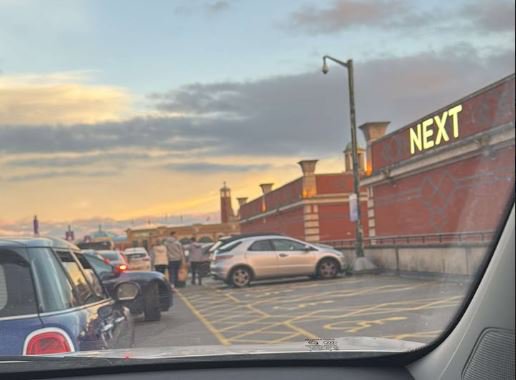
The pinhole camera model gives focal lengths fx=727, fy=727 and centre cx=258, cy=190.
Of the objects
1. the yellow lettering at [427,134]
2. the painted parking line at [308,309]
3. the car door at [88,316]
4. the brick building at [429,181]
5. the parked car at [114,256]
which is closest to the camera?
the brick building at [429,181]

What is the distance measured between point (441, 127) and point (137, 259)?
848cm

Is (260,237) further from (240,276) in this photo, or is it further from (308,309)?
(308,309)

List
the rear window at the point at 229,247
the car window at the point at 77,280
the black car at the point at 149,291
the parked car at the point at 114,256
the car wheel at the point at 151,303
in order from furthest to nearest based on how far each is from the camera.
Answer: the rear window at the point at 229,247 < the parked car at the point at 114,256 < the car wheel at the point at 151,303 < the black car at the point at 149,291 < the car window at the point at 77,280

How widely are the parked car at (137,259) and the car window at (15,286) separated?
6.52 m

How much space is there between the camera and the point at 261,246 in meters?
16.3

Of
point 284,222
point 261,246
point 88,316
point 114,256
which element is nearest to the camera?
point 88,316

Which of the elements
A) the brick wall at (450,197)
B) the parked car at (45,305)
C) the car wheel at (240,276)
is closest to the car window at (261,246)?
the car wheel at (240,276)

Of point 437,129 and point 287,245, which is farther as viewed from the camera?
point 287,245

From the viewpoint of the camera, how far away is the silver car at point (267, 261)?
15.9 meters

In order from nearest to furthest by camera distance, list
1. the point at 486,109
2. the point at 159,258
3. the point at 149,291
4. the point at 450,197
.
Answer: the point at 486,109 → the point at 149,291 → the point at 450,197 → the point at 159,258

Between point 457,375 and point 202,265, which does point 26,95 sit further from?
point 202,265

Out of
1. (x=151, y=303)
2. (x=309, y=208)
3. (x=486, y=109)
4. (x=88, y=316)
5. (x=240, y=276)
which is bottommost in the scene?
(x=240, y=276)

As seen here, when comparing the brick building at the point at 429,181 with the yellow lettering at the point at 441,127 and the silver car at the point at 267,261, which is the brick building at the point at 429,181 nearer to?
the yellow lettering at the point at 441,127

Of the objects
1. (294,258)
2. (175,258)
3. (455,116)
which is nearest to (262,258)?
(294,258)
